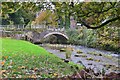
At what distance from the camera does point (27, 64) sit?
289 cm

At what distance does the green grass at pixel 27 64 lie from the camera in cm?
236

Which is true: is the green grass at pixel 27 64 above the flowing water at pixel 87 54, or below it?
above

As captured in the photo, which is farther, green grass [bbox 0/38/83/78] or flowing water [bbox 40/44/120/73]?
flowing water [bbox 40/44/120/73]

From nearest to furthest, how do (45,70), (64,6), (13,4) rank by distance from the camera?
(13,4) < (64,6) < (45,70)

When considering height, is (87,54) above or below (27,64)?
below

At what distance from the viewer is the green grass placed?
2.36 metres

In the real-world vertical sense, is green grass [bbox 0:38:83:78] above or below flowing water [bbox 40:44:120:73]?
above

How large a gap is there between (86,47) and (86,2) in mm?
2826

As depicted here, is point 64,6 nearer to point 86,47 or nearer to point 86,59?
point 86,59

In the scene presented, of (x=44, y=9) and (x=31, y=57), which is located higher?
(x=44, y=9)

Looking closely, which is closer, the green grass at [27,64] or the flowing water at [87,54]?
the green grass at [27,64]

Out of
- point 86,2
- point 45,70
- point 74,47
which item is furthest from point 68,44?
point 86,2

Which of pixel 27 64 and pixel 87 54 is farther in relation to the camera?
pixel 87 54

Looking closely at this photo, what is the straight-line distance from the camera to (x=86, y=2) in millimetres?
1871
